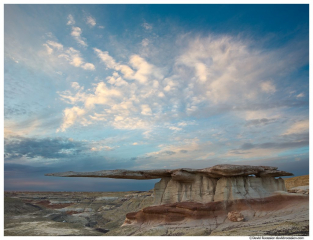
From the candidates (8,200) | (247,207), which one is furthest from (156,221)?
(8,200)

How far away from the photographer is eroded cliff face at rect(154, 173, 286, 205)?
1688 cm

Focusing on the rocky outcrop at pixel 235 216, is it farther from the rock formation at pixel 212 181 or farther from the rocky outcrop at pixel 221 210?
the rock formation at pixel 212 181

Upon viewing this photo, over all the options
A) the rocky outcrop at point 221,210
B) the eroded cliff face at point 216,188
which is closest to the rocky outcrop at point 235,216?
the rocky outcrop at point 221,210

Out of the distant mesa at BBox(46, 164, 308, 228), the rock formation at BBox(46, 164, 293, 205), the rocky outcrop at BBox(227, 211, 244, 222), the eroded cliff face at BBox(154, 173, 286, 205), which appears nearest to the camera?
the rocky outcrop at BBox(227, 211, 244, 222)

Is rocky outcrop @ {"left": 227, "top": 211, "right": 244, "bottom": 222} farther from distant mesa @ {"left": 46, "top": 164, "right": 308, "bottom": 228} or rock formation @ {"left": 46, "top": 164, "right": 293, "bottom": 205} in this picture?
rock formation @ {"left": 46, "top": 164, "right": 293, "bottom": 205}

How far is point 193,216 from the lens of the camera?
1579 cm

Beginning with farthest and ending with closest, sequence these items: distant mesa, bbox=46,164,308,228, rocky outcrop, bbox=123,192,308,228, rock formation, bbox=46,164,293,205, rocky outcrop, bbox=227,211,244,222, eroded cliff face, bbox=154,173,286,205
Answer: eroded cliff face, bbox=154,173,286,205
rock formation, bbox=46,164,293,205
distant mesa, bbox=46,164,308,228
rocky outcrop, bbox=123,192,308,228
rocky outcrop, bbox=227,211,244,222

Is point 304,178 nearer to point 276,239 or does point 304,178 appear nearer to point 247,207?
point 247,207

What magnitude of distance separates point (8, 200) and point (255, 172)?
55410 millimetres

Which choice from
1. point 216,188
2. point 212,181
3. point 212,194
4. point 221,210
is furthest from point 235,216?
point 212,181

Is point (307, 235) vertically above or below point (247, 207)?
above

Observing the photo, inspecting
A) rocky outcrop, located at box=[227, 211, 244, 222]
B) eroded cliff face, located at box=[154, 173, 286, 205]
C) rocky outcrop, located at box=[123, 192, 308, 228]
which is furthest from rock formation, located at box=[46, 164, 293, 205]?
rocky outcrop, located at box=[227, 211, 244, 222]

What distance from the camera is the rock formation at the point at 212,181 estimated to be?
16.8 metres

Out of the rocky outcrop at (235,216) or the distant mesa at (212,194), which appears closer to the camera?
the rocky outcrop at (235,216)
